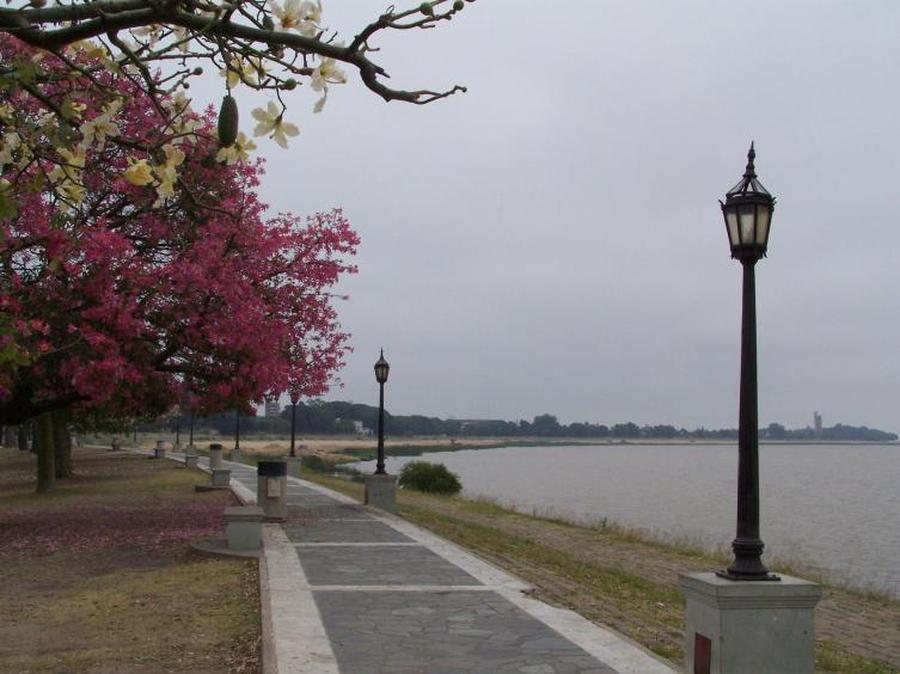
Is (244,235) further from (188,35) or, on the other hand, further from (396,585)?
(188,35)

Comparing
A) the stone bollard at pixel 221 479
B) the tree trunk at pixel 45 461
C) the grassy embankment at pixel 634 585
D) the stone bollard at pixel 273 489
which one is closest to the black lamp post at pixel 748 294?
the grassy embankment at pixel 634 585

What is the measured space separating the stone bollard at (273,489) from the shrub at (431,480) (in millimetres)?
17933

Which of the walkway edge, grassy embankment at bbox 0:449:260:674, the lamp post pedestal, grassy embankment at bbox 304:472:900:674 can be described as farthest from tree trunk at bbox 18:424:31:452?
the walkway edge

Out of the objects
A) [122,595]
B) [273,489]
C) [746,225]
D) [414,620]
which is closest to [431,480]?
[273,489]

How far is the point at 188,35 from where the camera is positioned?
397 centimetres

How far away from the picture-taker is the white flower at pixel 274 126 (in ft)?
11.5

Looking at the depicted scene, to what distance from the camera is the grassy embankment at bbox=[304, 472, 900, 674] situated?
9117 mm

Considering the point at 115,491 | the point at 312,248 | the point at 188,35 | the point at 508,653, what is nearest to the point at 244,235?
the point at 312,248

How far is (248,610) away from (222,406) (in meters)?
7.10

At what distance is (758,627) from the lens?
5.90m

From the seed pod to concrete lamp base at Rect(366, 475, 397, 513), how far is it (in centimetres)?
1736

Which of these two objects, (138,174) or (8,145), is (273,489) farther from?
(138,174)

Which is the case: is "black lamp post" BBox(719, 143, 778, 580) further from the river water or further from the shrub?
the shrub

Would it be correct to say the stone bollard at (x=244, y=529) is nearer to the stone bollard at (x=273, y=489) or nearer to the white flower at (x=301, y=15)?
the stone bollard at (x=273, y=489)
